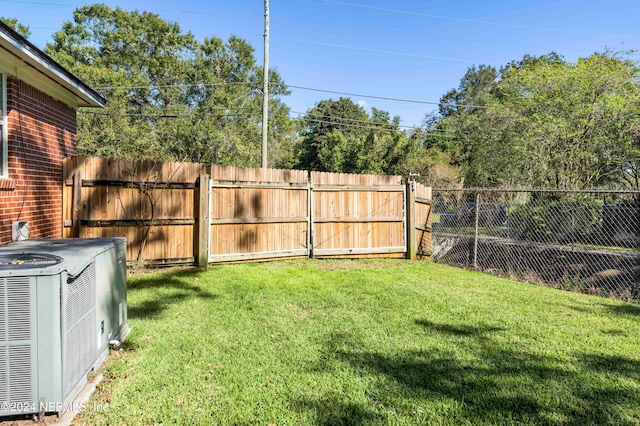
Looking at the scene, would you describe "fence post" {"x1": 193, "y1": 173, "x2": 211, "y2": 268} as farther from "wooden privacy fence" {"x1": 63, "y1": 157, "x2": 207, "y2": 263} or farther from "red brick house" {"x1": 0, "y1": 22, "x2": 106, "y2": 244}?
"red brick house" {"x1": 0, "y1": 22, "x2": 106, "y2": 244}

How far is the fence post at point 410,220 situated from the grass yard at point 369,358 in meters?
2.97

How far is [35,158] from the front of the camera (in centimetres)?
490

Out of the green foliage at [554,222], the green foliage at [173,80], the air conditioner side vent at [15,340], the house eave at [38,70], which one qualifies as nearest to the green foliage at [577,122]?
the green foliage at [554,222]

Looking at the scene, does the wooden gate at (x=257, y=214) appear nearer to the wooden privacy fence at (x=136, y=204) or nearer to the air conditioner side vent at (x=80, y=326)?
the wooden privacy fence at (x=136, y=204)

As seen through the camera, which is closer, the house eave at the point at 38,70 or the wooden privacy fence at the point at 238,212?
the house eave at the point at 38,70

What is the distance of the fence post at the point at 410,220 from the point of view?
810 cm


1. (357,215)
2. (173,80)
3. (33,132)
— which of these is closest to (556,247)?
(357,215)

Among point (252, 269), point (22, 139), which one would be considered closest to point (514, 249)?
point (252, 269)

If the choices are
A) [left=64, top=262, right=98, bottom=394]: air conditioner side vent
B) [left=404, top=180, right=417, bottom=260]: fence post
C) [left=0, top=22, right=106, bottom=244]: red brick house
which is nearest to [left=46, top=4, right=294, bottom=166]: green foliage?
[left=0, top=22, right=106, bottom=244]: red brick house

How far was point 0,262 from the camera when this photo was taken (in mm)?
1970

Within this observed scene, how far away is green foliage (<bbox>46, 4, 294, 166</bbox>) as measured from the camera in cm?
2120

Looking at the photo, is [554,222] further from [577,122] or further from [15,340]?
[15,340]

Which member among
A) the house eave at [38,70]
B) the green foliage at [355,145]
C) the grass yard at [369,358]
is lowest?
the grass yard at [369,358]

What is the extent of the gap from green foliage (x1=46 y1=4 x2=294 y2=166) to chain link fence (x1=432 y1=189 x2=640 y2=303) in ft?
56.5
